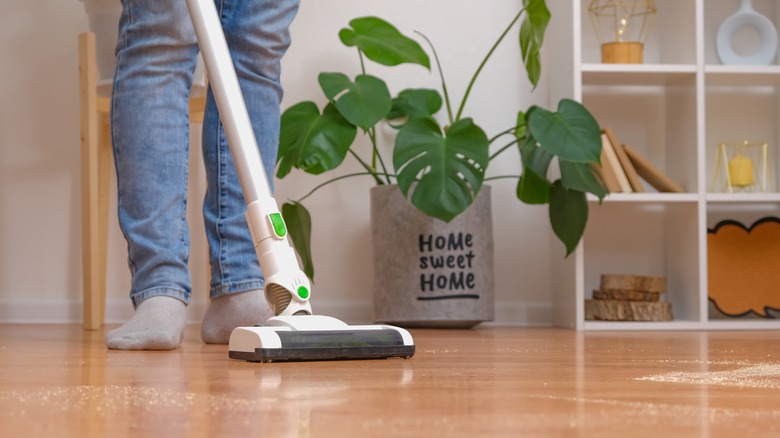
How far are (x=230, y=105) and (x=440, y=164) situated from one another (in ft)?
3.21

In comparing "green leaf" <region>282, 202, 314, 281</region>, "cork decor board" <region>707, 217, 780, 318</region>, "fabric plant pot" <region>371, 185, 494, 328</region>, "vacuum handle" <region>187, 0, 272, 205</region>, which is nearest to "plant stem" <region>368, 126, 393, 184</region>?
"fabric plant pot" <region>371, 185, 494, 328</region>

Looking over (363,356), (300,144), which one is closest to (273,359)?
(363,356)

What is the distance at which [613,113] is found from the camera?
8.78ft

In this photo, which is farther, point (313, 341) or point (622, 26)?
point (622, 26)

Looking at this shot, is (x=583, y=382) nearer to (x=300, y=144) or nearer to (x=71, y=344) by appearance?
(x=71, y=344)

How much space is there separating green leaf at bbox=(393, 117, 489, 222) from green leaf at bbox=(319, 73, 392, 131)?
0.26ft

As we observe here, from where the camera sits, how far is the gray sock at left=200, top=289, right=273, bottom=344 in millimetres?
1415

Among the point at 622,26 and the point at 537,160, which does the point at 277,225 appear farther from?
the point at 622,26

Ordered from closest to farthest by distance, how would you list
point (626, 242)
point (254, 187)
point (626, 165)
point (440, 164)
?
point (254, 187)
point (440, 164)
point (626, 165)
point (626, 242)

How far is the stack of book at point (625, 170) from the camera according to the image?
243 centimetres

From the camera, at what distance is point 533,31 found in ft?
7.51

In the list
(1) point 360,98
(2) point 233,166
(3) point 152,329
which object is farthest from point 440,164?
(3) point 152,329

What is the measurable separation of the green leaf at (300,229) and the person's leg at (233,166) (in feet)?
2.78

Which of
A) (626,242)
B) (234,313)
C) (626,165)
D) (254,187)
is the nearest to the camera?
(254,187)
